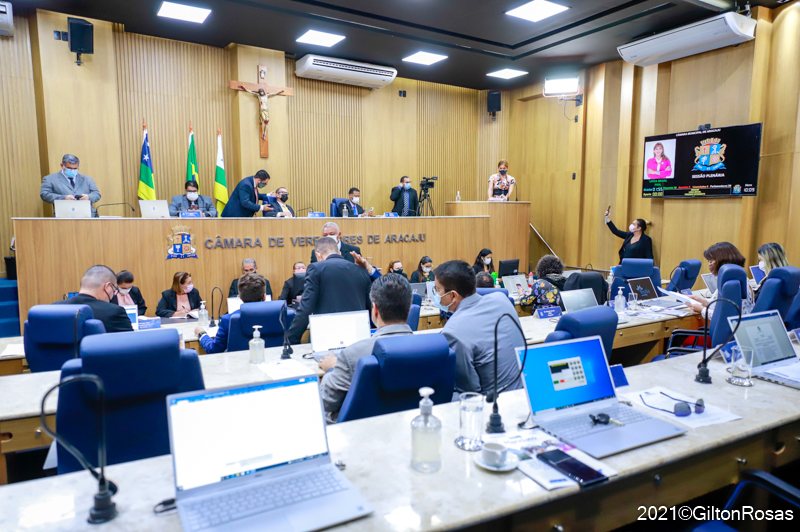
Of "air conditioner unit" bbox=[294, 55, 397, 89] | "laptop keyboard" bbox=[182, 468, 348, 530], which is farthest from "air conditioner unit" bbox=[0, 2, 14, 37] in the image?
"laptop keyboard" bbox=[182, 468, 348, 530]

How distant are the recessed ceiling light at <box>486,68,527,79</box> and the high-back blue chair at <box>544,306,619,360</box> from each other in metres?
7.93

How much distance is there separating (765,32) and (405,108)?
6.11 meters

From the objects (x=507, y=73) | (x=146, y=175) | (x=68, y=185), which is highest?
(x=507, y=73)

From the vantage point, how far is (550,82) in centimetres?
984

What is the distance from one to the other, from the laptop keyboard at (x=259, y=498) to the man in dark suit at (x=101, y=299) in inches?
88.7

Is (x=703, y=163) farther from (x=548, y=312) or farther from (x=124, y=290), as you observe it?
(x=124, y=290)

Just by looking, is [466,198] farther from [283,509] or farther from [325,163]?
[283,509]

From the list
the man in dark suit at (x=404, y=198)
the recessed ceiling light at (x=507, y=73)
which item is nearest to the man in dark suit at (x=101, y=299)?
the man in dark suit at (x=404, y=198)

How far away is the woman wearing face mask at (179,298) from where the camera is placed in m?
5.51

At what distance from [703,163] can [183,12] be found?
26.0 ft

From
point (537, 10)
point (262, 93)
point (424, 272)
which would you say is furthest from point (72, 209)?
point (537, 10)

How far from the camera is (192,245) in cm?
626

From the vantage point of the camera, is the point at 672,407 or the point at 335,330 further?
the point at 335,330

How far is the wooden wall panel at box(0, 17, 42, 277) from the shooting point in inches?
278
